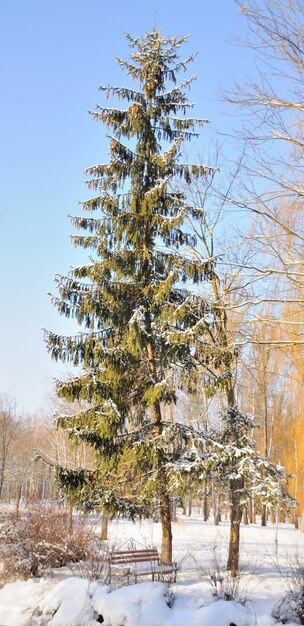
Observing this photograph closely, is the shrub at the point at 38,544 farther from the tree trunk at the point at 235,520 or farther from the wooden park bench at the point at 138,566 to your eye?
the tree trunk at the point at 235,520

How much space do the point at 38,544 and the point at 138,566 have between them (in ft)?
6.42

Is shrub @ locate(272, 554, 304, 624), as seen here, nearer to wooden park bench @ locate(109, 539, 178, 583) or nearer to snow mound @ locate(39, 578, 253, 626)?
snow mound @ locate(39, 578, 253, 626)

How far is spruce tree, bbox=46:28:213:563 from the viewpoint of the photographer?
31.3ft

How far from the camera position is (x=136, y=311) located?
9.79 metres

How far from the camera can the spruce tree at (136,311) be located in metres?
9.55

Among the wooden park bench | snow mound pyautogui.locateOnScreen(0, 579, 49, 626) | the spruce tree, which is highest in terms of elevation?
the spruce tree

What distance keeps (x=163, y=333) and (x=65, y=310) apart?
7.74 ft

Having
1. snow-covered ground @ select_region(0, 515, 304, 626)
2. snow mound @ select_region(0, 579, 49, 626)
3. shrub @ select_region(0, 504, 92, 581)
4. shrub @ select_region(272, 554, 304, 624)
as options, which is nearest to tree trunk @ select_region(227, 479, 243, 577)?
snow-covered ground @ select_region(0, 515, 304, 626)

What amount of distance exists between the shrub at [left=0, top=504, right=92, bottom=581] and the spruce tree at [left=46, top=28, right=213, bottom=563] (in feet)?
2.72

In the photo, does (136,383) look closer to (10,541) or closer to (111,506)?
(111,506)

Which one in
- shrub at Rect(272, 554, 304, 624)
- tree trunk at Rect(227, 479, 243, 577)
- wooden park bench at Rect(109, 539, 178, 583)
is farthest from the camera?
tree trunk at Rect(227, 479, 243, 577)

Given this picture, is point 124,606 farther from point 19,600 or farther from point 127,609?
point 19,600

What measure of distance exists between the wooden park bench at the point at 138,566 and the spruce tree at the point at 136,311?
1.40ft

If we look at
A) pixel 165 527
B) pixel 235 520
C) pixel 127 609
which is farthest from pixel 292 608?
pixel 235 520
